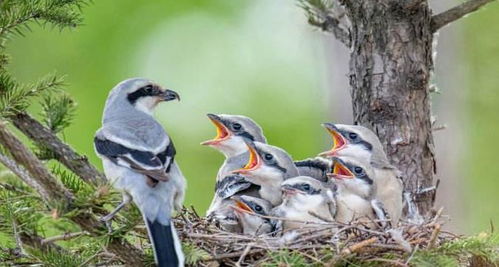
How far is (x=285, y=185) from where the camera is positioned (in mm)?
3918

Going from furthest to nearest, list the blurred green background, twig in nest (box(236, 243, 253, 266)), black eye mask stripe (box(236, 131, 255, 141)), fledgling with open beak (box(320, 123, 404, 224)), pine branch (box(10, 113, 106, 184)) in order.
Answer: the blurred green background, black eye mask stripe (box(236, 131, 255, 141)), fledgling with open beak (box(320, 123, 404, 224)), pine branch (box(10, 113, 106, 184)), twig in nest (box(236, 243, 253, 266))

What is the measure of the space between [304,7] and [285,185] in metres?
0.94

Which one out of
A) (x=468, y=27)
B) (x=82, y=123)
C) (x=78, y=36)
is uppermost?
(x=468, y=27)

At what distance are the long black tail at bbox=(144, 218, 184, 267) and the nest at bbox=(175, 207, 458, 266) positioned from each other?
0.15 m

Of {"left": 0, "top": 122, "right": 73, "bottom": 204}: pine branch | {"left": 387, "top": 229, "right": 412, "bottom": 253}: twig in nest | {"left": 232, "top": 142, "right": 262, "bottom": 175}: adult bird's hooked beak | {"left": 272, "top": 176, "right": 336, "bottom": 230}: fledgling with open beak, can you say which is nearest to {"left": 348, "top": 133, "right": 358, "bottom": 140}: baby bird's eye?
{"left": 272, "top": 176, "right": 336, "bottom": 230}: fledgling with open beak

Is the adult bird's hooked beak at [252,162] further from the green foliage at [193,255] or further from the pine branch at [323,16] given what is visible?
the green foliage at [193,255]

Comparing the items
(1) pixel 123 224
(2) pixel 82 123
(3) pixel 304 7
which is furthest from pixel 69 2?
(2) pixel 82 123

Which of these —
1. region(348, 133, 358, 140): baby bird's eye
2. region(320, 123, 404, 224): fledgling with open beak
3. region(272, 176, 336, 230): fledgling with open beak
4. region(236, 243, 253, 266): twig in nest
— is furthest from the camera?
region(348, 133, 358, 140): baby bird's eye

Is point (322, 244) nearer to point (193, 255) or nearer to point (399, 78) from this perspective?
point (193, 255)

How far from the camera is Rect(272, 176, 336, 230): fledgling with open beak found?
12.5ft

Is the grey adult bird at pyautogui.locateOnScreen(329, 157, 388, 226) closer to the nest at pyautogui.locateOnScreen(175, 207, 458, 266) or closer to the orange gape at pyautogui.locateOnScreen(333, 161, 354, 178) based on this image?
the orange gape at pyautogui.locateOnScreen(333, 161, 354, 178)

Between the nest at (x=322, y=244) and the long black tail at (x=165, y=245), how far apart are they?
0.50 feet

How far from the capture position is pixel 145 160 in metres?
3.38

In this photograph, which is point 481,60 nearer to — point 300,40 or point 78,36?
point 300,40
